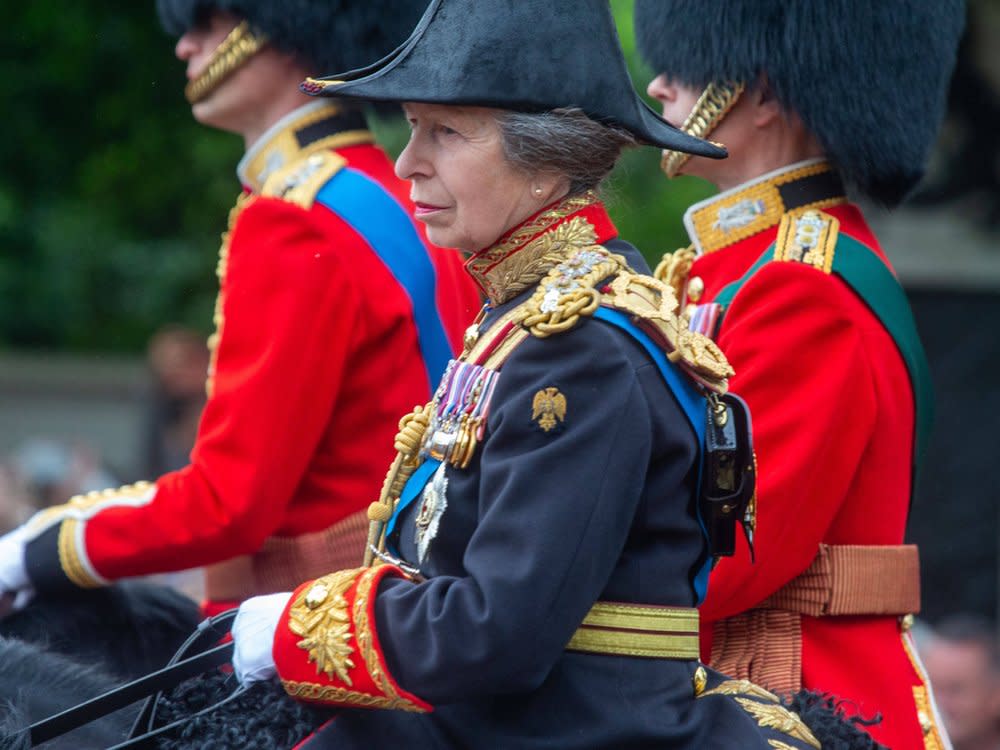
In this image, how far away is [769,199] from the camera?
12.3 ft

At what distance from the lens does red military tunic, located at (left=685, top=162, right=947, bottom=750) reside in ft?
11.0

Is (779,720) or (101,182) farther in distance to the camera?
(101,182)

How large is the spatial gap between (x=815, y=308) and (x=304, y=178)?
1.28 meters

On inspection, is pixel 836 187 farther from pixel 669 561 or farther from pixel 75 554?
pixel 75 554

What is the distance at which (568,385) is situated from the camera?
2.52 meters

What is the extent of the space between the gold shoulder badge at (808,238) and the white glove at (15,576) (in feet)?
5.81

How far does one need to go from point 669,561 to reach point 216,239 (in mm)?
8325

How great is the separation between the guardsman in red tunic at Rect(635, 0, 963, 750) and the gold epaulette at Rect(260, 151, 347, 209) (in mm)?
783

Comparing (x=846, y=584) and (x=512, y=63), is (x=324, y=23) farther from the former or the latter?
(x=846, y=584)

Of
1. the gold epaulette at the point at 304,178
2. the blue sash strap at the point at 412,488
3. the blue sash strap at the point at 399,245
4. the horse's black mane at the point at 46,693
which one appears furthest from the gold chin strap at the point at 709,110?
the horse's black mane at the point at 46,693

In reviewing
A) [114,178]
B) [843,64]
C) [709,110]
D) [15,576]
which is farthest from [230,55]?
[114,178]

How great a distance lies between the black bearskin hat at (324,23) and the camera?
4.16 metres

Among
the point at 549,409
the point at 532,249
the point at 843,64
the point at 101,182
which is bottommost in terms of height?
the point at 101,182

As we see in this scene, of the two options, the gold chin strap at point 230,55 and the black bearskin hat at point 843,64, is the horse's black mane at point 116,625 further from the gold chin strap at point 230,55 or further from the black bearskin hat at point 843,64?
the black bearskin hat at point 843,64
